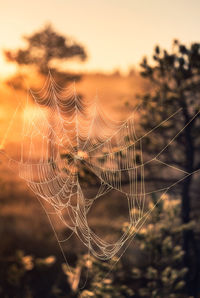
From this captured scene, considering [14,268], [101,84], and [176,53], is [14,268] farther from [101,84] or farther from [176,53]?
[101,84]

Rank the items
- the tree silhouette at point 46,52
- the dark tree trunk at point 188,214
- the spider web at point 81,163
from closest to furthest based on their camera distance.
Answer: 1. the spider web at point 81,163
2. the dark tree trunk at point 188,214
3. the tree silhouette at point 46,52

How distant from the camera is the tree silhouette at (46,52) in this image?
46.8ft

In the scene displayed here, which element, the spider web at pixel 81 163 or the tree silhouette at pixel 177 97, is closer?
the spider web at pixel 81 163

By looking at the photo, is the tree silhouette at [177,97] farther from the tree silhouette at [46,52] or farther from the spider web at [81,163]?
the tree silhouette at [46,52]

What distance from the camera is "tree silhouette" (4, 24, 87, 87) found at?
14.3 m

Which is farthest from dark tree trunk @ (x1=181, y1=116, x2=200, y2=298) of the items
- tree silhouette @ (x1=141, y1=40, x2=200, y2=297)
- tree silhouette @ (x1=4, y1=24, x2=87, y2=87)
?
tree silhouette @ (x1=4, y1=24, x2=87, y2=87)

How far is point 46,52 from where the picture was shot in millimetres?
14633

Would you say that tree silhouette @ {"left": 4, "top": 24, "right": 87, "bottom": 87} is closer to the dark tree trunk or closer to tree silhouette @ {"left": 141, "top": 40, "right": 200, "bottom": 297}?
tree silhouette @ {"left": 141, "top": 40, "right": 200, "bottom": 297}

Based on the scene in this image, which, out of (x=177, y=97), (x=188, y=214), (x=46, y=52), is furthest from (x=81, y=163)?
(x=46, y=52)

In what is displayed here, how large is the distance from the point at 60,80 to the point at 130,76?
152 ft

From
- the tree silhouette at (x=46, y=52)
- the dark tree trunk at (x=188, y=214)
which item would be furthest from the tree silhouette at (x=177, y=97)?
the tree silhouette at (x=46, y=52)

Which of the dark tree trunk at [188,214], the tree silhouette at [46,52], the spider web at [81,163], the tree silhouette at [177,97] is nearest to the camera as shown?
the spider web at [81,163]

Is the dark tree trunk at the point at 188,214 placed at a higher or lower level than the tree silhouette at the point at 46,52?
lower

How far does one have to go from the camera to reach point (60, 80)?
51.0 ft
